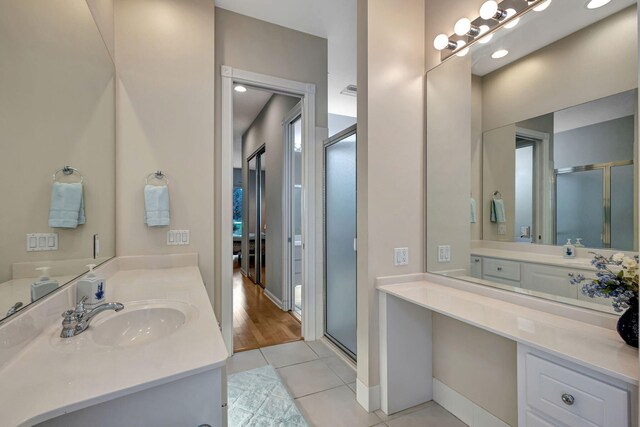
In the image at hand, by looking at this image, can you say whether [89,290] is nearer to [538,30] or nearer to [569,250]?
[569,250]

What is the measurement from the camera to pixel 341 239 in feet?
8.48

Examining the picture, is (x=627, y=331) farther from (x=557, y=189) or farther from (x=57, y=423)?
(x=57, y=423)

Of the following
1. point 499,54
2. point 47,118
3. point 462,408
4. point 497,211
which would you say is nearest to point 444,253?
point 497,211

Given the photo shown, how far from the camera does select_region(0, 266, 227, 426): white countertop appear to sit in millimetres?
602

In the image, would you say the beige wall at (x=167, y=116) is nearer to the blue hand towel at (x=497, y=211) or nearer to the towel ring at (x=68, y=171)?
the towel ring at (x=68, y=171)

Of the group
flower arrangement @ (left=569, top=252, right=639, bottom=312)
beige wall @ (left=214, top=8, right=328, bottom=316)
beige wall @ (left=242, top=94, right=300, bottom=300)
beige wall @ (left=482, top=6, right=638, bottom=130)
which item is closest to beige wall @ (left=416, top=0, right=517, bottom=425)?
beige wall @ (left=482, top=6, right=638, bottom=130)

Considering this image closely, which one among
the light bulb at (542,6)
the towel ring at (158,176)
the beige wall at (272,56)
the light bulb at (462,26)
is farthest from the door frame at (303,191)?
the light bulb at (542,6)

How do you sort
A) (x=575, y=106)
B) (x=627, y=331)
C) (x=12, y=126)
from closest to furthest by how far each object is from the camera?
(x=12, y=126)
(x=627, y=331)
(x=575, y=106)

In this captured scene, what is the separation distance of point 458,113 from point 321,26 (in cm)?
169

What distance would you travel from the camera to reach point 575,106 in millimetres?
1343

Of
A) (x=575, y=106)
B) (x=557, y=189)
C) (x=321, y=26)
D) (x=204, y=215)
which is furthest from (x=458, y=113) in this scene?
(x=204, y=215)

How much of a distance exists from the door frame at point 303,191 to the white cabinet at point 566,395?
189 centimetres

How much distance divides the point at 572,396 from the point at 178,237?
2.30m

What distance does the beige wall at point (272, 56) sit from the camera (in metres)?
2.50
